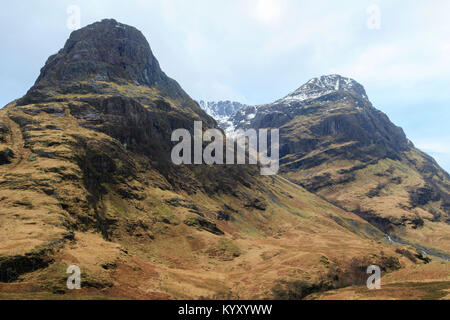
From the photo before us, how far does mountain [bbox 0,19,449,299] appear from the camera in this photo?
5322 centimetres

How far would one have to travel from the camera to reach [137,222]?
296 ft

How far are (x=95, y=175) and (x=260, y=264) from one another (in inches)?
2467

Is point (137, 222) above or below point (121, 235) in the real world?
above

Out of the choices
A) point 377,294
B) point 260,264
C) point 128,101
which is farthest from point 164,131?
point 377,294

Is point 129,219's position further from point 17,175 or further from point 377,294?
point 377,294

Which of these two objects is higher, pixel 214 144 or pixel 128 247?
pixel 214 144

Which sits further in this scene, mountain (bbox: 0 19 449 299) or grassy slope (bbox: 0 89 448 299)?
mountain (bbox: 0 19 449 299)

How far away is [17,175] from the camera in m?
74.3

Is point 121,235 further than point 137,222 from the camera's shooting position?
No

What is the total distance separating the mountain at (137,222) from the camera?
53.2m

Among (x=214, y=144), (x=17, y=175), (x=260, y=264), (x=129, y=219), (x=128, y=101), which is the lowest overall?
(x=260, y=264)

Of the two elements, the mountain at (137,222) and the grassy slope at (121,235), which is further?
the mountain at (137,222)
